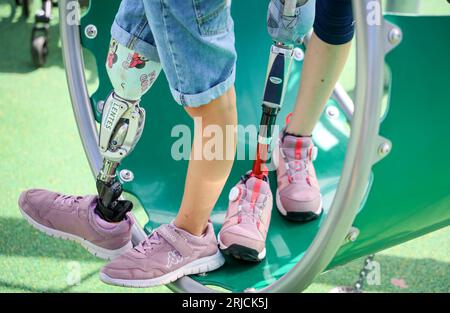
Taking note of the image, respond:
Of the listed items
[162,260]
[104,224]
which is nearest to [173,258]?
[162,260]

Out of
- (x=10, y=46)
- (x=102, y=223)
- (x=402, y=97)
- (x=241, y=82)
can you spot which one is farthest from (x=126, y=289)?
(x=10, y=46)

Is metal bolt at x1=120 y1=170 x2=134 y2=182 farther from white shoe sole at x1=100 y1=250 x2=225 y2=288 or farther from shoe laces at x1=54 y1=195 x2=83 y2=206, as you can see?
white shoe sole at x1=100 y1=250 x2=225 y2=288

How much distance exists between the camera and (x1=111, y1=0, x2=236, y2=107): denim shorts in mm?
1132

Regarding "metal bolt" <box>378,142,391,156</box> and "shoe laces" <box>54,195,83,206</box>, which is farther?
"shoe laces" <box>54,195,83,206</box>

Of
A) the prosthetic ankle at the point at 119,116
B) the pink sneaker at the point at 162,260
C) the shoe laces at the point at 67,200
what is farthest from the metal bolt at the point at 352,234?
the shoe laces at the point at 67,200

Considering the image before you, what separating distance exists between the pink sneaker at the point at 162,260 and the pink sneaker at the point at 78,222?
0.09 meters

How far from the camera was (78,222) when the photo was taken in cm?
153

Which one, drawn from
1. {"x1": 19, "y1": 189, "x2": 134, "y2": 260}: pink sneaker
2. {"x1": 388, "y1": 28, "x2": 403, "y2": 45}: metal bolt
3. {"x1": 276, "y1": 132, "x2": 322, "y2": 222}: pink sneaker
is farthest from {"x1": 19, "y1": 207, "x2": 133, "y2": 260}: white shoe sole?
{"x1": 388, "y1": 28, "x2": 403, "y2": 45}: metal bolt

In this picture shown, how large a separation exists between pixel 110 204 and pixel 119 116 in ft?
0.70

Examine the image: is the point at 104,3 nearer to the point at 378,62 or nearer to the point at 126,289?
the point at 126,289

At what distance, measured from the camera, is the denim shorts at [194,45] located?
44.6 inches

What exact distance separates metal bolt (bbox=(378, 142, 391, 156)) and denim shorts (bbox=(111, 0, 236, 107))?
31 centimetres

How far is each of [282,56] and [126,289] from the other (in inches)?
27.7

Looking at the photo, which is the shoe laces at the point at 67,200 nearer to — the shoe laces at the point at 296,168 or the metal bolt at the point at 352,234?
the shoe laces at the point at 296,168
